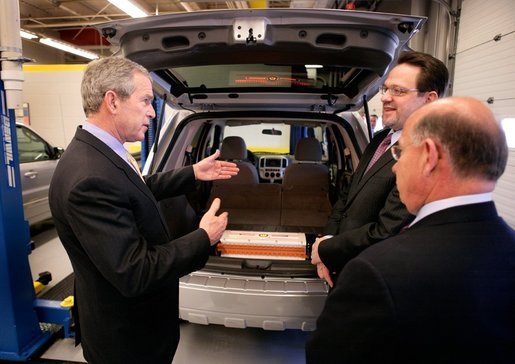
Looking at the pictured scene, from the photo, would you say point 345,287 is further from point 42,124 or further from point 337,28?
point 42,124

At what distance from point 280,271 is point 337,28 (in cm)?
145

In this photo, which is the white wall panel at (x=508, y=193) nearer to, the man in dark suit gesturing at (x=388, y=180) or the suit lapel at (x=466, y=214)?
the man in dark suit gesturing at (x=388, y=180)

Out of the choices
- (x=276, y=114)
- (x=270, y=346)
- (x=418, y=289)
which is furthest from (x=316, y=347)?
(x=276, y=114)

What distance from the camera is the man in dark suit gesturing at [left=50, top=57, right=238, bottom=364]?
108 cm

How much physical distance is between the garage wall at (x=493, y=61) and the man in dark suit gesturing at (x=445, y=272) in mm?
3310

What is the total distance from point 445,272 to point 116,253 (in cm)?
95

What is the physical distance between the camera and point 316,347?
2.85 ft

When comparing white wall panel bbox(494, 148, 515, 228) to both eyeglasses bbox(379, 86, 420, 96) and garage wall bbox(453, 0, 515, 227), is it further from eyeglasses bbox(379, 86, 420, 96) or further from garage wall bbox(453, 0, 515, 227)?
eyeglasses bbox(379, 86, 420, 96)

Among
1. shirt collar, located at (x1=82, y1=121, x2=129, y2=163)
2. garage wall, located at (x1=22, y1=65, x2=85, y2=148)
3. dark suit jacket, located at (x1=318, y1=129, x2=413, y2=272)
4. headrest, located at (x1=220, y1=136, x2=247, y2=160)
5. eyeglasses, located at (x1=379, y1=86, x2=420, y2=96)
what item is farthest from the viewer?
garage wall, located at (x1=22, y1=65, x2=85, y2=148)

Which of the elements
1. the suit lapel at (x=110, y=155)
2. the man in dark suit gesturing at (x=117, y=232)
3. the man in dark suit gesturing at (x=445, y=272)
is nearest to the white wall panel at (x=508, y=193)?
the man in dark suit gesturing at (x=445, y=272)

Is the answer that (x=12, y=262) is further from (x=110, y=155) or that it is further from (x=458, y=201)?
(x=458, y=201)

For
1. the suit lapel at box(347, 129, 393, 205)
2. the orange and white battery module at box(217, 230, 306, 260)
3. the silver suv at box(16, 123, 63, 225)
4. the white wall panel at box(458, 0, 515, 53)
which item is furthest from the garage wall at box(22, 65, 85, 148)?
the suit lapel at box(347, 129, 393, 205)

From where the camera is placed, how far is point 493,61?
11.8 ft

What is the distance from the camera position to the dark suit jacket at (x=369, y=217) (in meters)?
1.37
